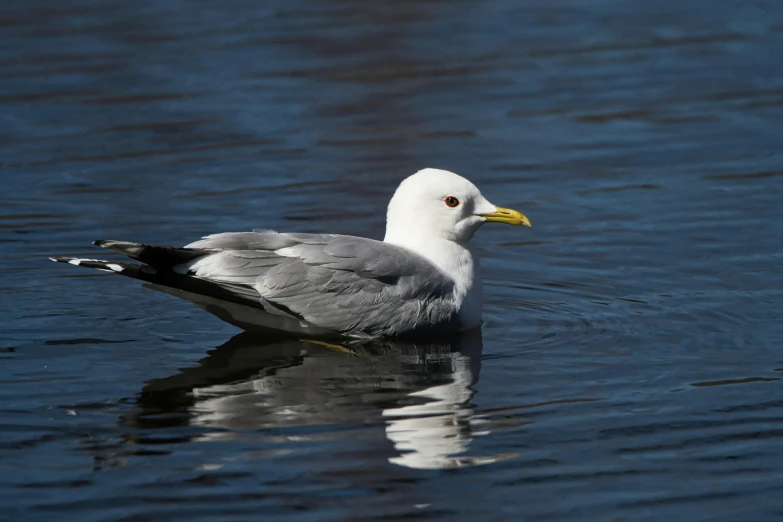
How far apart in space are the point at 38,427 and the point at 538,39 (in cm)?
1052

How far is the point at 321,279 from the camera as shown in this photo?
7887 millimetres

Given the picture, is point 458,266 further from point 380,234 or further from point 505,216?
point 380,234

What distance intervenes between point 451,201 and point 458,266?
0.41 metres

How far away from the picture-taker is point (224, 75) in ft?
48.6

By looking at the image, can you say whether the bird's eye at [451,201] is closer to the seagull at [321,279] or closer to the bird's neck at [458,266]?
the seagull at [321,279]

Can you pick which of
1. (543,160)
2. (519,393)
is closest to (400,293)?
(519,393)

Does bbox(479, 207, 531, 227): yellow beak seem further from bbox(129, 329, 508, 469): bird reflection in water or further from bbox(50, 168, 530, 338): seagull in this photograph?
bbox(129, 329, 508, 469): bird reflection in water

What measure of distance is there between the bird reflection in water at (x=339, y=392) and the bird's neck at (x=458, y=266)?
145mm

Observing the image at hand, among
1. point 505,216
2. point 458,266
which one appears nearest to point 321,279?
point 458,266

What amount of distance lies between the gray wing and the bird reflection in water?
19cm

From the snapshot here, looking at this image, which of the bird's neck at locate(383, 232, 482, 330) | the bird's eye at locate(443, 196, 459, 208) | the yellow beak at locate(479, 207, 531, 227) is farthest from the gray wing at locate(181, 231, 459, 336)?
the yellow beak at locate(479, 207, 531, 227)

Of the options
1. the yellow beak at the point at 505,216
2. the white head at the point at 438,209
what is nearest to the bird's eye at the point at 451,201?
the white head at the point at 438,209

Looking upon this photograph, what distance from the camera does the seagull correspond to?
7648mm

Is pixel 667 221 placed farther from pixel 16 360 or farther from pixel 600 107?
pixel 16 360
